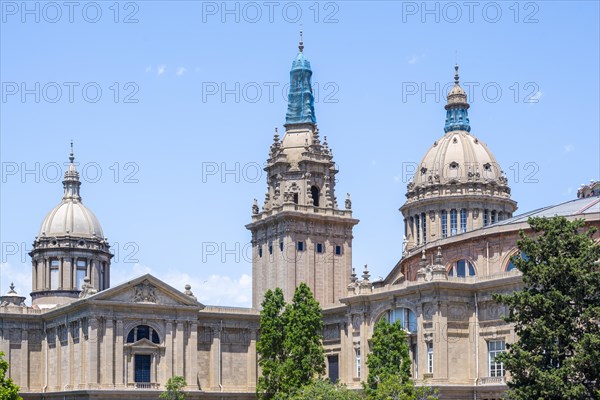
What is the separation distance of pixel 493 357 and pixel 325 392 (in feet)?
52.4

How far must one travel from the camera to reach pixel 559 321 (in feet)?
244

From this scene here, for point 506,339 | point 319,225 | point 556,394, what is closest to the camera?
point 556,394

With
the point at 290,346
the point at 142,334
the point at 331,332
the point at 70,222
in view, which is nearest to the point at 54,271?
the point at 70,222

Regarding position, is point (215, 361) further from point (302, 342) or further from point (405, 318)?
point (405, 318)

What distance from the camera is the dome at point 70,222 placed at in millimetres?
155375

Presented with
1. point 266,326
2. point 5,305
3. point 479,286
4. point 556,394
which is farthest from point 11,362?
point 556,394

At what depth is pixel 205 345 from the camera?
13362cm

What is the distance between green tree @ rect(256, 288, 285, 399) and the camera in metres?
116

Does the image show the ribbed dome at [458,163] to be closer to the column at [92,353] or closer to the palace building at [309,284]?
the palace building at [309,284]

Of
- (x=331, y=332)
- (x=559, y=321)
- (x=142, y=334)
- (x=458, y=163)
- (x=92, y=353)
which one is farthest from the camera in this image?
Result: (x=458, y=163)

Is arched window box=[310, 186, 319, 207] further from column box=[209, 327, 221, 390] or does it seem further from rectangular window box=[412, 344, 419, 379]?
rectangular window box=[412, 344, 419, 379]

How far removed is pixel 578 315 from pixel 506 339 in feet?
98.5

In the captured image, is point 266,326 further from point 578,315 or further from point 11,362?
point 578,315

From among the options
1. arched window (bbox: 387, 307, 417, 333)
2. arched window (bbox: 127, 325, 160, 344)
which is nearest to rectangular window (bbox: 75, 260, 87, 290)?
arched window (bbox: 127, 325, 160, 344)
